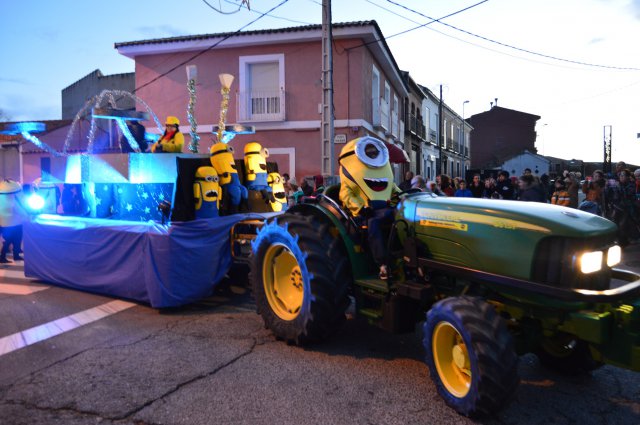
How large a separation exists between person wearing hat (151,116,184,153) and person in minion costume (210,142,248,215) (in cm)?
72

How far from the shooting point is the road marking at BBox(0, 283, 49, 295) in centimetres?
709

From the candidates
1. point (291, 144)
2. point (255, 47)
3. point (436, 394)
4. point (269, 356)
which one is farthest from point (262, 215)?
point (255, 47)

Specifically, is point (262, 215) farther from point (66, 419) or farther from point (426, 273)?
point (66, 419)

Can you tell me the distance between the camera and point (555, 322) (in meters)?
3.11

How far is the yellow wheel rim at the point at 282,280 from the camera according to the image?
16.0 feet

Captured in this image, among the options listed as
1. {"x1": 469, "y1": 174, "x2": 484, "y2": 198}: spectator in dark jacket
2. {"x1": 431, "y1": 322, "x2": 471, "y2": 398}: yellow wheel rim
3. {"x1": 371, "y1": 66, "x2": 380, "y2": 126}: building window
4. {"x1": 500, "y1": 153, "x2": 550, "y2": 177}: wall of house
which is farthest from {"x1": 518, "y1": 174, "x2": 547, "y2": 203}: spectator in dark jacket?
{"x1": 500, "y1": 153, "x2": 550, "y2": 177}: wall of house

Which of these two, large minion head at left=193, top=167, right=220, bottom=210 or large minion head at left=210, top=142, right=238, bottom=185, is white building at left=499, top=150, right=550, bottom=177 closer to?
large minion head at left=210, top=142, right=238, bottom=185

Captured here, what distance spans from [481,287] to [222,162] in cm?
457

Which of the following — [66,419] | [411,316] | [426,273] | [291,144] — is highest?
[291,144]

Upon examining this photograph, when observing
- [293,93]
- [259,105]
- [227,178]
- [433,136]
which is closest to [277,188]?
[227,178]

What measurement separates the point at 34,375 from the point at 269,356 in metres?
1.93

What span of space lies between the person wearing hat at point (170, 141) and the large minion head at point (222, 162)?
78 centimetres

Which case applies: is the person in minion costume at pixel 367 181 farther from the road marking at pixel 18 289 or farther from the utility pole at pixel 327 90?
the utility pole at pixel 327 90

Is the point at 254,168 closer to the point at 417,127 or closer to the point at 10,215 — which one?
the point at 10,215
